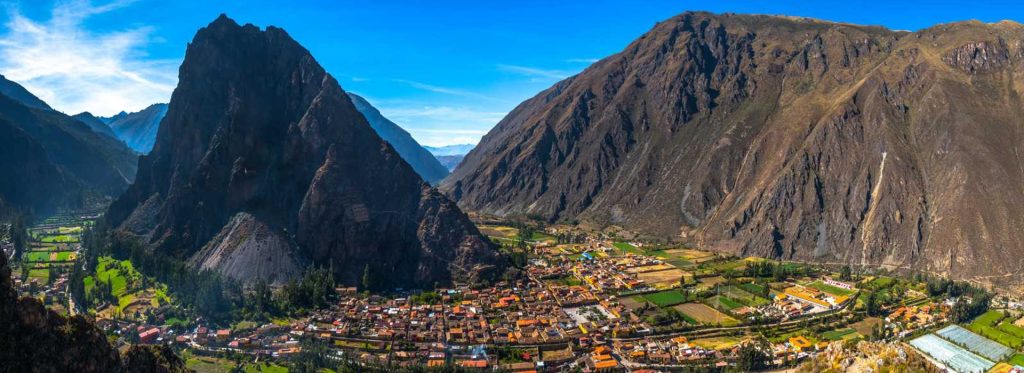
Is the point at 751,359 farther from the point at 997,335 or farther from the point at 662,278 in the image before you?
the point at 662,278

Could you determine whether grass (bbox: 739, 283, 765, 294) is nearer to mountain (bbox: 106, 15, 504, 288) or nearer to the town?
the town

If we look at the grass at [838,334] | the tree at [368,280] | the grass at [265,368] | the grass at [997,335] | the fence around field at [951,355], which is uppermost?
the tree at [368,280]

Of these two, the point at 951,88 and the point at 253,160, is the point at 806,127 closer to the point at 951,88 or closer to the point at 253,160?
the point at 951,88

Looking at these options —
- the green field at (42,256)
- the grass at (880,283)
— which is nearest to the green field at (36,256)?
the green field at (42,256)

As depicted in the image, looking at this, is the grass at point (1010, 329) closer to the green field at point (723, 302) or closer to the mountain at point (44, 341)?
the green field at point (723, 302)

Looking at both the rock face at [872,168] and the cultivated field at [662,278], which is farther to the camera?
the rock face at [872,168]

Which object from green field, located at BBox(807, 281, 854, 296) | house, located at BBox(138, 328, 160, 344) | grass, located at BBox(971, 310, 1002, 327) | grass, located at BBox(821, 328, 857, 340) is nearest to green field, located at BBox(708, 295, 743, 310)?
grass, located at BBox(821, 328, 857, 340)

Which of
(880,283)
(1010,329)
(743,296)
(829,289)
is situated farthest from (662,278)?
(1010,329)
